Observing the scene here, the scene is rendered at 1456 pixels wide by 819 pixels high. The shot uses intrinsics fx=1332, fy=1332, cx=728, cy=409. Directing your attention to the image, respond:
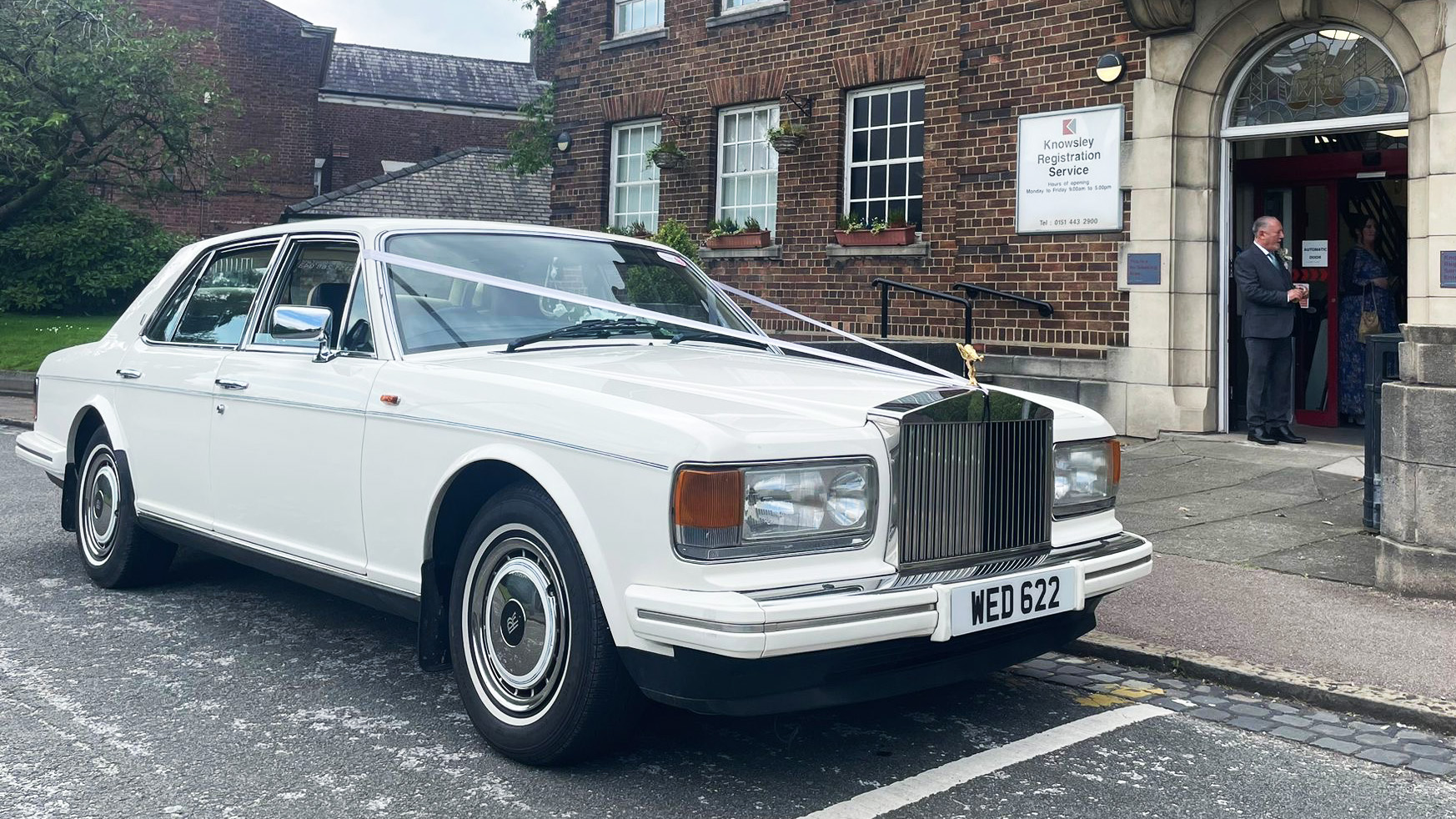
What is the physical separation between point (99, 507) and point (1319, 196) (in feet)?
34.3

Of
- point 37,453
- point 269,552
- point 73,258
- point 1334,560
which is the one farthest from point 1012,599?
point 73,258

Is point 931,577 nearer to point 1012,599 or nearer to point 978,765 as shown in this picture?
point 1012,599

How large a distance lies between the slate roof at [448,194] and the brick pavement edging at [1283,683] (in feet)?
86.6

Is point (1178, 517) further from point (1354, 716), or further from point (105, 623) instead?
point (105, 623)

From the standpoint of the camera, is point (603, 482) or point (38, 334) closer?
point (603, 482)

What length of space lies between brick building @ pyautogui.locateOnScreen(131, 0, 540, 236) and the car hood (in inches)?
1198

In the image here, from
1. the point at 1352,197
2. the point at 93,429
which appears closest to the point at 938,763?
the point at 93,429

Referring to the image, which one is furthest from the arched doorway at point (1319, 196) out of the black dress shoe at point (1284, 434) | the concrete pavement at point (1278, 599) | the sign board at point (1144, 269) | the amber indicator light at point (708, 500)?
the amber indicator light at point (708, 500)

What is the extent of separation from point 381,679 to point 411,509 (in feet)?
3.03

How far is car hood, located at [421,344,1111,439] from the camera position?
150 inches

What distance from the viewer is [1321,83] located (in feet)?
35.6

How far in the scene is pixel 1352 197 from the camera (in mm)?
12008

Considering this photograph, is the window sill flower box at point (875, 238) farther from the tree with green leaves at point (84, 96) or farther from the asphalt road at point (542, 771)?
the tree with green leaves at point (84, 96)

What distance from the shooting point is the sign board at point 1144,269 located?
1147 cm
